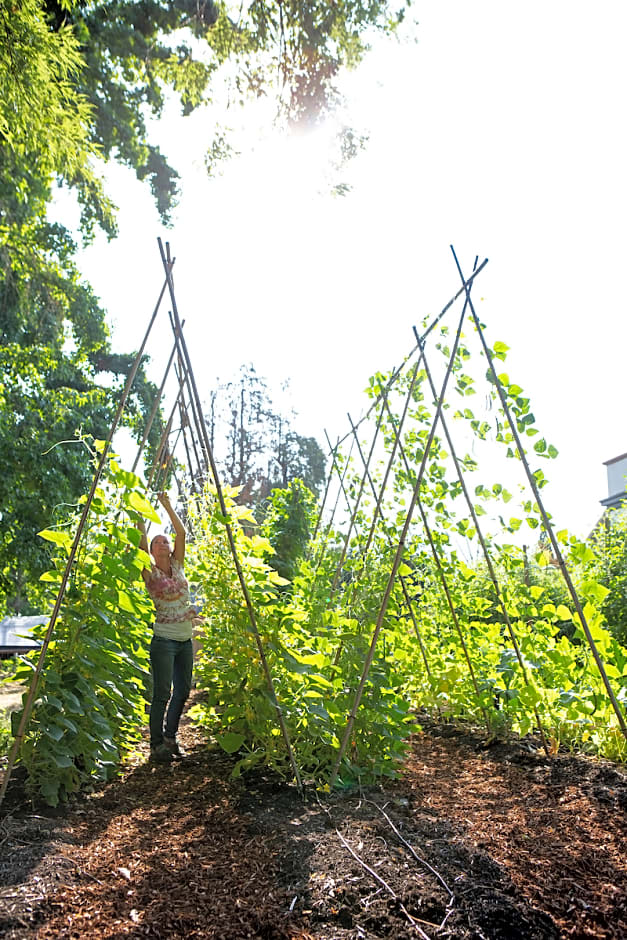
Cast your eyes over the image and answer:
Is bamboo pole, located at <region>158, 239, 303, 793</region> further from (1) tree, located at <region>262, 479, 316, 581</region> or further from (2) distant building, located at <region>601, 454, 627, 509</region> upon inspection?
(2) distant building, located at <region>601, 454, 627, 509</region>

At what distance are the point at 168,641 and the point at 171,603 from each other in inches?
8.8

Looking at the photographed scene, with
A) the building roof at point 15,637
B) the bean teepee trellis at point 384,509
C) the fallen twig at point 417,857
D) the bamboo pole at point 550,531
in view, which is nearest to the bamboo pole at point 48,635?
the bean teepee trellis at point 384,509

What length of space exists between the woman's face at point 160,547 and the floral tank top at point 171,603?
69 millimetres

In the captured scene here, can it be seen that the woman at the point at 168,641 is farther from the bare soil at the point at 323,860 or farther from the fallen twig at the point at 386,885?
the fallen twig at the point at 386,885

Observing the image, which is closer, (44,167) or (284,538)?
(44,167)

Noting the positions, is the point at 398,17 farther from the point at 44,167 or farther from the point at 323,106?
the point at 44,167

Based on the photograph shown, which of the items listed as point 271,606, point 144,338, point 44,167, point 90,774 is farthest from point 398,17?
point 90,774

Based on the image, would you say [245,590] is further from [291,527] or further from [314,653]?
[291,527]

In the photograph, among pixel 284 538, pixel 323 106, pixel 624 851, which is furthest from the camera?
pixel 323 106

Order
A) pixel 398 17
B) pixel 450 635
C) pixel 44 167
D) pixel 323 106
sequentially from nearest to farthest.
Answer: pixel 450 635
pixel 44 167
pixel 398 17
pixel 323 106

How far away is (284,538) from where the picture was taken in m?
6.51

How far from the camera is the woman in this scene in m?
3.91

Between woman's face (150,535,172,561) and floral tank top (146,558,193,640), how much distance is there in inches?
2.7

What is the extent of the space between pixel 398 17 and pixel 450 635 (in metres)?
6.44
